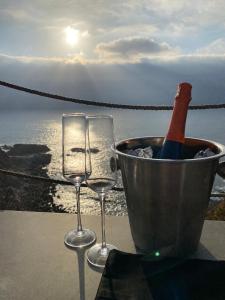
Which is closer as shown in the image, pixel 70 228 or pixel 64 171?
pixel 64 171

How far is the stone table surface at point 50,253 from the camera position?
1.09 meters

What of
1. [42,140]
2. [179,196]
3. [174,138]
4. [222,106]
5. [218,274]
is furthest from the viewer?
[42,140]

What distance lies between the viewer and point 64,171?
123cm

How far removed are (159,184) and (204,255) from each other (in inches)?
13.2

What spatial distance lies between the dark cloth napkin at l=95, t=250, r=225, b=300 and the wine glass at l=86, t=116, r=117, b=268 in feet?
0.42

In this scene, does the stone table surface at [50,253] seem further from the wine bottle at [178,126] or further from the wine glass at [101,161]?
the wine bottle at [178,126]

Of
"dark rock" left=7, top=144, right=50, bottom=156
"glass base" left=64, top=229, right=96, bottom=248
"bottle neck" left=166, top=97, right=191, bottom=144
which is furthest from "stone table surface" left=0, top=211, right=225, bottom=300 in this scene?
"dark rock" left=7, top=144, right=50, bottom=156

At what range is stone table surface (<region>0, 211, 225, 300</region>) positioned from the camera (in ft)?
3.56

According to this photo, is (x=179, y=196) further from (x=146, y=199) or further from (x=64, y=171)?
(x=64, y=171)

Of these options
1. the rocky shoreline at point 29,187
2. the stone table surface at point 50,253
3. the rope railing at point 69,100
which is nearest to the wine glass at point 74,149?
the stone table surface at point 50,253

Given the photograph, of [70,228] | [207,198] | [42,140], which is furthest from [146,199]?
[42,140]

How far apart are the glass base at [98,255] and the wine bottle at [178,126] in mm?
373

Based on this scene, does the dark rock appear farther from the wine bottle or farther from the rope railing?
the wine bottle

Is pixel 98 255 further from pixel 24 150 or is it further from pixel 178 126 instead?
pixel 24 150
